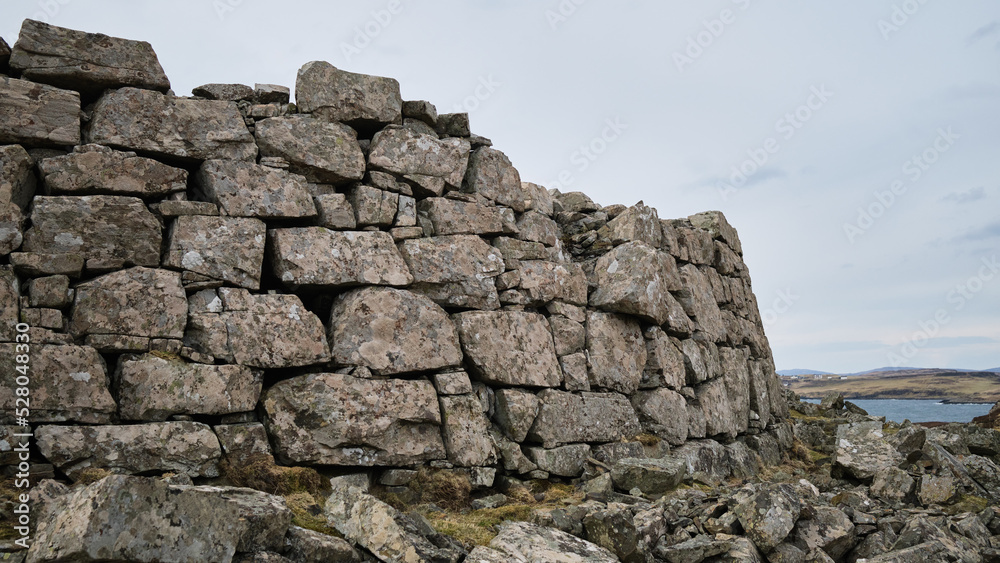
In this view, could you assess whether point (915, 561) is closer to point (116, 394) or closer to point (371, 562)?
point (371, 562)

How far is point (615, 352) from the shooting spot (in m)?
14.9

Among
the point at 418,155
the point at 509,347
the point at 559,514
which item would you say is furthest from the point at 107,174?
the point at 559,514

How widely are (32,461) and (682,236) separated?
15.8 m

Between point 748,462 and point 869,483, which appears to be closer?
point 869,483

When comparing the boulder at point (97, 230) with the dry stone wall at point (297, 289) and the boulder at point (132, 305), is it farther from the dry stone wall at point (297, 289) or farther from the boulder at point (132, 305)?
the boulder at point (132, 305)

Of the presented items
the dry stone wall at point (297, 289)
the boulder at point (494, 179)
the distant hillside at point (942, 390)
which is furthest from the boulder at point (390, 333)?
the distant hillside at point (942, 390)

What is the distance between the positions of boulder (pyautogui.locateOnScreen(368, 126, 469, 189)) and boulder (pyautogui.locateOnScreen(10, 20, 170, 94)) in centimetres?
408

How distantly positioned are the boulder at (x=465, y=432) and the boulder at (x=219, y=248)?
13.8ft

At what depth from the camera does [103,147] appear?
1037cm

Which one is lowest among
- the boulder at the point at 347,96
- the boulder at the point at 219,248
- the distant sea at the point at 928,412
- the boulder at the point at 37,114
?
the distant sea at the point at 928,412

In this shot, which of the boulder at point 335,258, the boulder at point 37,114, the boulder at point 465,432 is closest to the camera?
the boulder at point 37,114

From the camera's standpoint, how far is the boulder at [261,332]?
10461 mm

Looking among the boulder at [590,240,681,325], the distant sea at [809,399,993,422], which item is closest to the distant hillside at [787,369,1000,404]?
the distant sea at [809,399,993,422]

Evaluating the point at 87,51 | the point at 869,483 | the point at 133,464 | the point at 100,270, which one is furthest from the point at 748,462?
the point at 87,51
